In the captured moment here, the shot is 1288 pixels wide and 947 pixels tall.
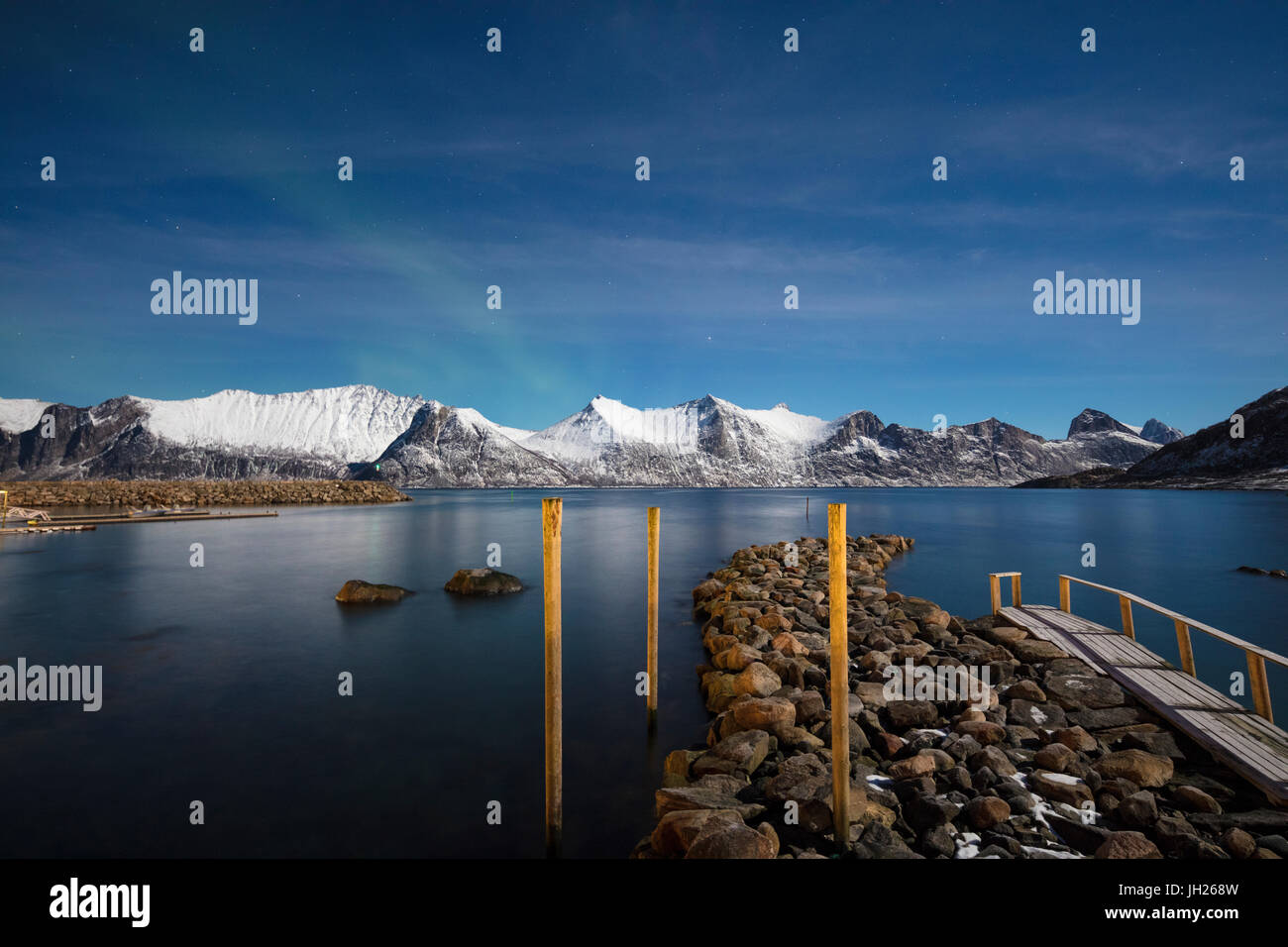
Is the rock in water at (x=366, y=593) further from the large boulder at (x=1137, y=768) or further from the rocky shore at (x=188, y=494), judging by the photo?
the rocky shore at (x=188, y=494)

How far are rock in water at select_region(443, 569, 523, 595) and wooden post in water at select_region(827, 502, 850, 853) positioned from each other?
21196mm

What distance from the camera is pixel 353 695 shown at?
48.2ft

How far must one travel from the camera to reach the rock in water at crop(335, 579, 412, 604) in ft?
81.7

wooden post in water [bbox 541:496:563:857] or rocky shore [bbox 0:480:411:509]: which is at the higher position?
rocky shore [bbox 0:480:411:509]

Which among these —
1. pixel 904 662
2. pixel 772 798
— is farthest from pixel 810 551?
pixel 772 798

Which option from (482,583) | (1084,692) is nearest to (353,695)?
(482,583)

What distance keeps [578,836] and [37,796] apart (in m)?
9.36

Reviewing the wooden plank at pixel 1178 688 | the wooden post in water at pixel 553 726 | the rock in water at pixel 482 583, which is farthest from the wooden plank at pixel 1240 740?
the rock in water at pixel 482 583

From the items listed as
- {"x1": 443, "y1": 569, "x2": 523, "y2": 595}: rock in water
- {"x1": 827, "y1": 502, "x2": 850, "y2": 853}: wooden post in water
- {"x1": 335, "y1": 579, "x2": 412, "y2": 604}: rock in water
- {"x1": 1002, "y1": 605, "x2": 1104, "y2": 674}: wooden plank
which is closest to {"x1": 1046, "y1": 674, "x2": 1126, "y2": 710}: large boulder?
{"x1": 1002, "y1": 605, "x2": 1104, "y2": 674}: wooden plank

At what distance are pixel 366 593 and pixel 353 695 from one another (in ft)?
37.8

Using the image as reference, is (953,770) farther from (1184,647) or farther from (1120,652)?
(1184,647)

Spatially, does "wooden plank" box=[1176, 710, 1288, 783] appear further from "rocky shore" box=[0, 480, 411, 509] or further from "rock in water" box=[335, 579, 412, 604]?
"rocky shore" box=[0, 480, 411, 509]

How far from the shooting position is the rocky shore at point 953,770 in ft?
23.3
